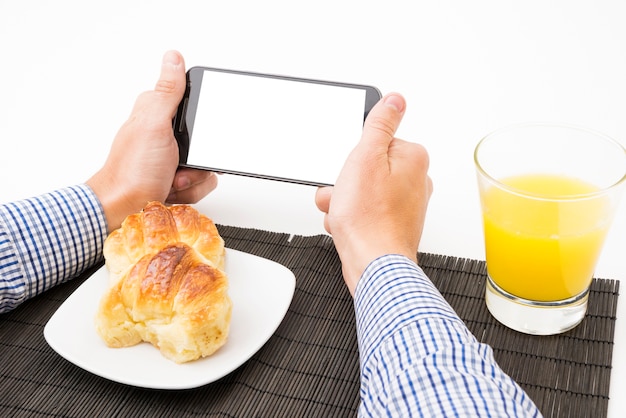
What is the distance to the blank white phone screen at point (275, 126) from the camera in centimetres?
Result: 175

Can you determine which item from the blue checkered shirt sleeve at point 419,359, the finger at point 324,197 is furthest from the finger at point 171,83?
the blue checkered shirt sleeve at point 419,359

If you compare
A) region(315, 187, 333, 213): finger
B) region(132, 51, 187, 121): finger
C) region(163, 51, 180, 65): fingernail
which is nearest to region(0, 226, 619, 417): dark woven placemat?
region(315, 187, 333, 213): finger

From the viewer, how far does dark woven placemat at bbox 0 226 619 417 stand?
4.55ft

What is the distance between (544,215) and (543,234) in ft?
0.12

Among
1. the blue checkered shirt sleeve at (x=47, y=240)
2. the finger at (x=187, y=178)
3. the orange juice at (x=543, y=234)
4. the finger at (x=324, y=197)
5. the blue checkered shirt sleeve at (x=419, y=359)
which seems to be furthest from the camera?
the finger at (x=187, y=178)

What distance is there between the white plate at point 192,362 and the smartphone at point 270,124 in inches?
9.4

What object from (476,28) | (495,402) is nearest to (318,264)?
(495,402)

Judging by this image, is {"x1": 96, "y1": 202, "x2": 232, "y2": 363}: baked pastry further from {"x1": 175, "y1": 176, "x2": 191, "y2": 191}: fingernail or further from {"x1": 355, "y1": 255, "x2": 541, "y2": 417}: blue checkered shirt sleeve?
{"x1": 175, "y1": 176, "x2": 191, "y2": 191}: fingernail

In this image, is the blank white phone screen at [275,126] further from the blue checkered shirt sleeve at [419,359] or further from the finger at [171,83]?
the blue checkered shirt sleeve at [419,359]

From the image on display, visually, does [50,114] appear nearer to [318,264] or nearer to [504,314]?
[318,264]

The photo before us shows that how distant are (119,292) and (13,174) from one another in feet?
2.76

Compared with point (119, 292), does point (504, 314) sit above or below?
below

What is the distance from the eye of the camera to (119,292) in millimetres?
1465

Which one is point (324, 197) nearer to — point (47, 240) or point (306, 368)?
point (306, 368)
